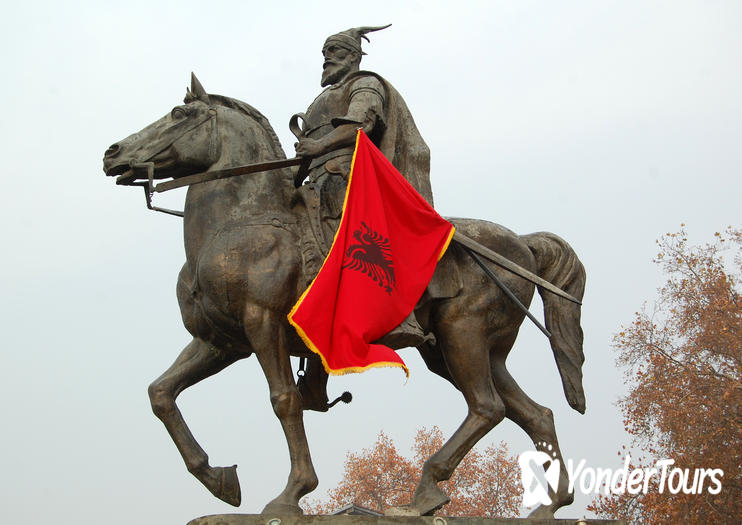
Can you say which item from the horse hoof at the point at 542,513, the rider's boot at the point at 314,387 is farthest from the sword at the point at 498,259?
the horse hoof at the point at 542,513

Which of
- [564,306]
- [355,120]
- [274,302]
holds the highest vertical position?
[355,120]

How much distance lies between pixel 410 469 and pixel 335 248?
27203 millimetres

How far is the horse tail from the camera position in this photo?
734cm

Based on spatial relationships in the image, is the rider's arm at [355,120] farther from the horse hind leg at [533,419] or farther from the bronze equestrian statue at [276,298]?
the horse hind leg at [533,419]

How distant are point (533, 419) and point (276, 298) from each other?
2307 millimetres

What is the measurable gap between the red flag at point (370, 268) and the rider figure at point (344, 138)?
0.19m

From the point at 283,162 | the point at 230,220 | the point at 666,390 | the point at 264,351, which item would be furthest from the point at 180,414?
the point at 666,390

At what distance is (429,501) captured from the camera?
6.65 m

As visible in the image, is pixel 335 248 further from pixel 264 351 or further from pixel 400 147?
pixel 400 147

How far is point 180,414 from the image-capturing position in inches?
269

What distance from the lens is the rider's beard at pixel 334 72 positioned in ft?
25.9

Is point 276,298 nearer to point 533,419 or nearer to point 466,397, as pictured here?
point 466,397

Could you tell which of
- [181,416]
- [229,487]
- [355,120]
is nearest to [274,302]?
[181,416]

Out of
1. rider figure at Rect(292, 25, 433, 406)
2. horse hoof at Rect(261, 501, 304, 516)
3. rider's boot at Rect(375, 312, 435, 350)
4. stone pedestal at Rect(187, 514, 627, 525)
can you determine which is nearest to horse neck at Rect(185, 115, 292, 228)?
rider figure at Rect(292, 25, 433, 406)
